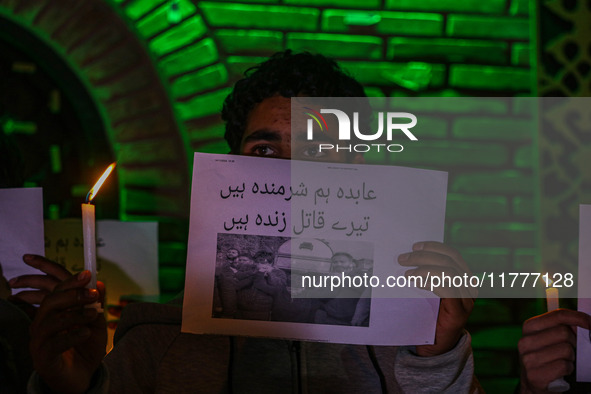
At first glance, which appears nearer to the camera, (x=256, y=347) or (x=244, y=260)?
(x=244, y=260)

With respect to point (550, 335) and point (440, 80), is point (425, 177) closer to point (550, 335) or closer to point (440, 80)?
point (550, 335)

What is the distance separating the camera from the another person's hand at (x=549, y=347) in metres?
0.82

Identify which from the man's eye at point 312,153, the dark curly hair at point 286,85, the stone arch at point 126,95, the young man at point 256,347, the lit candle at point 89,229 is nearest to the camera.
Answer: the lit candle at point 89,229

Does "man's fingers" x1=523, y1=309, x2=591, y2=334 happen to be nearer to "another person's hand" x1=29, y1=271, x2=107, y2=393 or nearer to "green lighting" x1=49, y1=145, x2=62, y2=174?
"another person's hand" x1=29, y1=271, x2=107, y2=393

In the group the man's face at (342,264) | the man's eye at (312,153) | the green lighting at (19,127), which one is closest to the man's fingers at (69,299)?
the man's face at (342,264)

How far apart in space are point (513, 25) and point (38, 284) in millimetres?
1487

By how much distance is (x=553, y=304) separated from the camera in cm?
77

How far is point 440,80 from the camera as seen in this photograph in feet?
4.73

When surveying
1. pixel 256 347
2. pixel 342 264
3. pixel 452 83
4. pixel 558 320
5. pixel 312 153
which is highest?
pixel 452 83

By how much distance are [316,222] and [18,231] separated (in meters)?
0.55

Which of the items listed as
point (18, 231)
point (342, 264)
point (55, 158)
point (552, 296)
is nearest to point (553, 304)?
point (552, 296)

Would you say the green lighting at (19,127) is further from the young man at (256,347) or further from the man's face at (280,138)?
the man's face at (280,138)

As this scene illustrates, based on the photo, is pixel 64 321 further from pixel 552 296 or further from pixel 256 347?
pixel 552 296

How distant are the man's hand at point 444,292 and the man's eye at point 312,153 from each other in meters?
0.31
